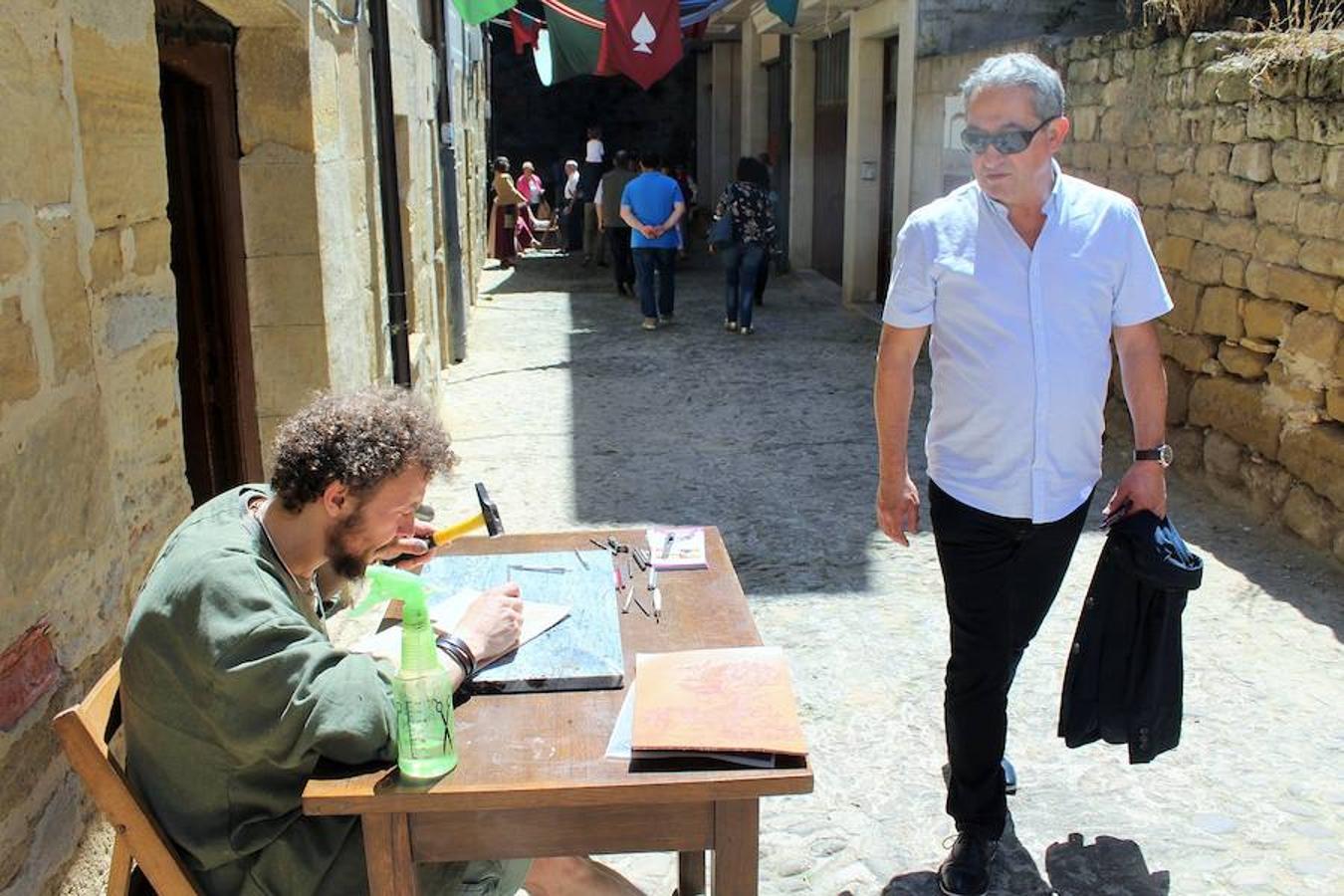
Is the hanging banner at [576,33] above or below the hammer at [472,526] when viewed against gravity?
above

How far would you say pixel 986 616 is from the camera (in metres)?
2.65

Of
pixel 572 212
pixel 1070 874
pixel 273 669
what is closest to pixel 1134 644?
pixel 1070 874

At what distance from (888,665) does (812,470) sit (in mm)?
2305

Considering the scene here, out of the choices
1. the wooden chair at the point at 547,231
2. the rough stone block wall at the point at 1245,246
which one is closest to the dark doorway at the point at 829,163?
the wooden chair at the point at 547,231

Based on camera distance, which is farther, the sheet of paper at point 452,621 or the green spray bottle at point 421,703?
the sheet of paper at point 452,621

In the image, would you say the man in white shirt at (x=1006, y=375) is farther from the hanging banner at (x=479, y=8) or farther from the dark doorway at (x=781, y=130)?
the dark doorway at (x=781, y=130)

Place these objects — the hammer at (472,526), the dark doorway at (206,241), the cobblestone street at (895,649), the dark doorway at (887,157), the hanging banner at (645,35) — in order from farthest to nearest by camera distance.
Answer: the dark doorway at (887,157)
the hanging banner at (645,35)
the dark doorway at (206,241)
the cobblestone street at (895,649)
the hammer at (472,526)

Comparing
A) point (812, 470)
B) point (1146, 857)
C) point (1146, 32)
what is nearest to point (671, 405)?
point (812, 470)

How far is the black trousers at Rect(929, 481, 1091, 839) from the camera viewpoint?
264 cm

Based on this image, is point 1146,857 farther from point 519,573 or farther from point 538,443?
point 538,443

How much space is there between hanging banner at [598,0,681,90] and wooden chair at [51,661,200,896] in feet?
31.0

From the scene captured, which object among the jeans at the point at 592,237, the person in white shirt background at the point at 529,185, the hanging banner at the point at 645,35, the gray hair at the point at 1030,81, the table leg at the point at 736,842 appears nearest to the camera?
the table leg at the point at 736,842

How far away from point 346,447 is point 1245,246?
471cm

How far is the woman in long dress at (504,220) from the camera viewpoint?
1572 centimetres
